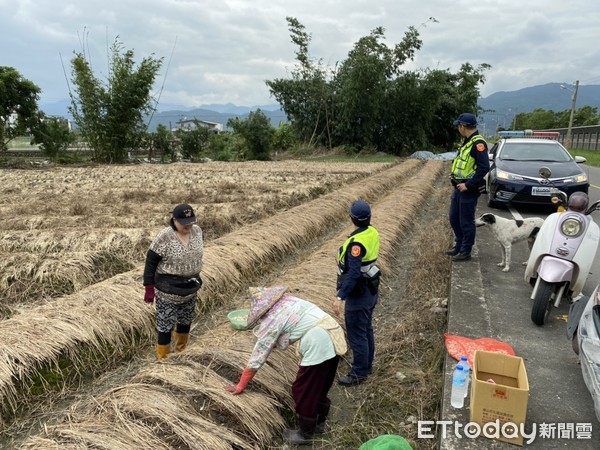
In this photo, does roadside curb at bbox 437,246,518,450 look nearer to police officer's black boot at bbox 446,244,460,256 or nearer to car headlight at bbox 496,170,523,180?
police officer's black boot at bbox 446,244,460,256

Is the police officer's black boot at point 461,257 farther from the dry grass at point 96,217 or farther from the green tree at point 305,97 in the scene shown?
the green tree at point 305,97

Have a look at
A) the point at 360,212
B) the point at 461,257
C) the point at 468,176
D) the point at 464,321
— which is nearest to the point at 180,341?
the point at 360,212

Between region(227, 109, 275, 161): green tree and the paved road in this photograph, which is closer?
the paved road

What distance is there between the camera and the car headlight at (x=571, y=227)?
388cm

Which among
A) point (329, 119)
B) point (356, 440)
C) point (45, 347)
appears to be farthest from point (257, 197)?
point (329, 119)

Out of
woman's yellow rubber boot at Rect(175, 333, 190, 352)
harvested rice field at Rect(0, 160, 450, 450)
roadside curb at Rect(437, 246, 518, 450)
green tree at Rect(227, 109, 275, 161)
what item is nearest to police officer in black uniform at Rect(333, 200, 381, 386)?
harvested rice field at Rect(0, 160, 450, 450)

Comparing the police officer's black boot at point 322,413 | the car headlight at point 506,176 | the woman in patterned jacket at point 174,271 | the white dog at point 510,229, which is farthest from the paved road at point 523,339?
the car headlight at point 506,176

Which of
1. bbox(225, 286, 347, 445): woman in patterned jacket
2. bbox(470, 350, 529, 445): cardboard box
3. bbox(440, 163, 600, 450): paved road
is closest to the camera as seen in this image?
bbox(470, 350, 529, 445): cardboard box

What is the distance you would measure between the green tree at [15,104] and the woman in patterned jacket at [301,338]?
976 inches

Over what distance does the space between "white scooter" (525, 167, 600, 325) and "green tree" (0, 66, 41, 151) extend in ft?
83.1

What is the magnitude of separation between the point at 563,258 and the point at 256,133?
28.3 meters

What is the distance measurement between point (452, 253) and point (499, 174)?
12.1ft

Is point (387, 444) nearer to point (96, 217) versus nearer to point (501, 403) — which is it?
point (501, 403)

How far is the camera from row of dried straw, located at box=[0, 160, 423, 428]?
331cm
